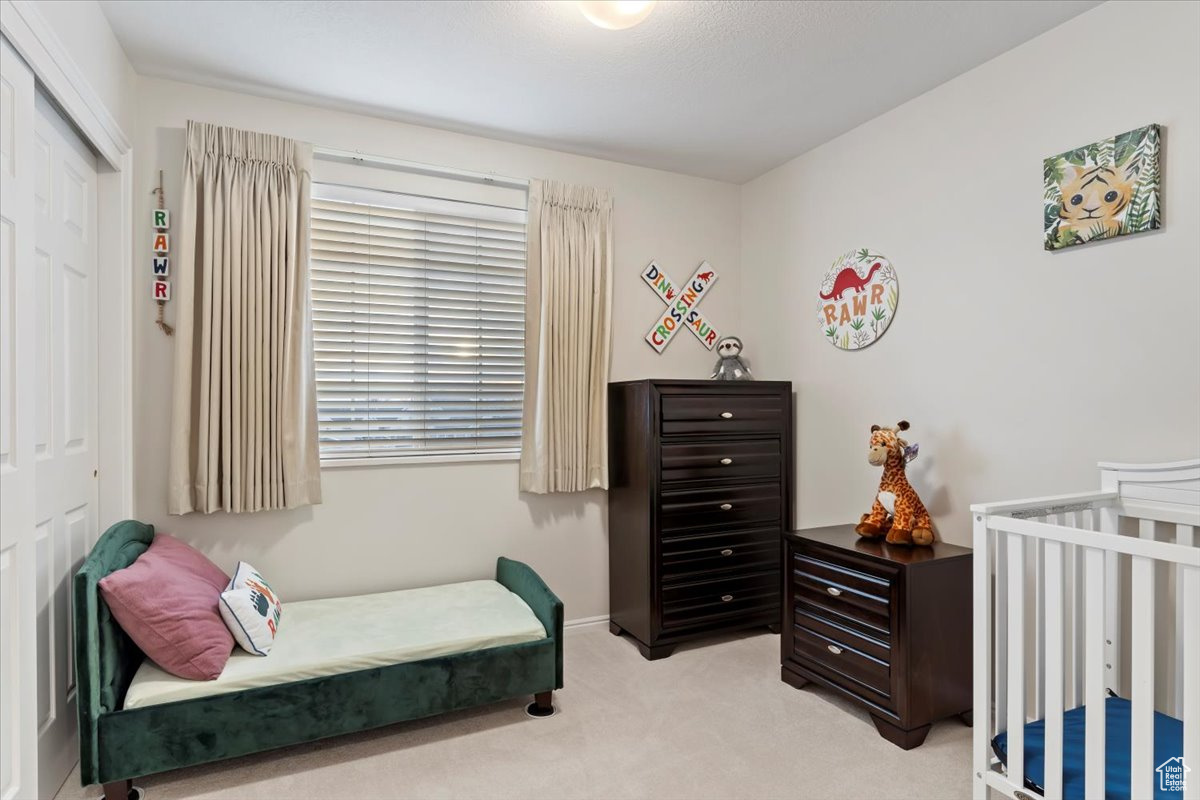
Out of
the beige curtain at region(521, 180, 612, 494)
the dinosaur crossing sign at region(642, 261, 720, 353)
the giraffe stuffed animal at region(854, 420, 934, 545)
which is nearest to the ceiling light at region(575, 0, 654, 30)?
the beige curtain at region(521, 180, 612, 494)

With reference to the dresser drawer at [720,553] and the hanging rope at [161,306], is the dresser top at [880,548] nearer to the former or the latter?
the dresser drawer at [720,553]

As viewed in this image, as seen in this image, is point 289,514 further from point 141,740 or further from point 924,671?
point 924,671

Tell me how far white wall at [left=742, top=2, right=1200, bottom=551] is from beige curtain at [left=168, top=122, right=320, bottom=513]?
2.47 metres

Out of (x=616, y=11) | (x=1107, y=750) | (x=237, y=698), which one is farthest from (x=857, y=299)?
(x=237, y=698)

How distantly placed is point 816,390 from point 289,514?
2.61 meters

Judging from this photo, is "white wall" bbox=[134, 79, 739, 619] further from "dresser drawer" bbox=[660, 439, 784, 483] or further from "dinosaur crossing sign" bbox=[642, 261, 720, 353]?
"dresser drawer" bbox=[660, 439, 784, 483]

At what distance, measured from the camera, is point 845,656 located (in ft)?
8.04

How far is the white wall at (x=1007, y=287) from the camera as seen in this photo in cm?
197

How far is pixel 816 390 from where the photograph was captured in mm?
3344

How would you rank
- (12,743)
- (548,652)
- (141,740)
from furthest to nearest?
1. (548,652)
2. (141,740)
3. (12,743)

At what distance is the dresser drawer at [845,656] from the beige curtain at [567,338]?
122cm

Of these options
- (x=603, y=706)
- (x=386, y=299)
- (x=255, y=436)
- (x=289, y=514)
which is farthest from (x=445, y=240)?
(x=603, y=706)

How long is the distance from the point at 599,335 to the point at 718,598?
1453mm

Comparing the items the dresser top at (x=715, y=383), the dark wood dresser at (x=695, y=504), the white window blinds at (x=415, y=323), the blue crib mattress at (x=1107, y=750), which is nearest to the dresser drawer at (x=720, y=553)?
the dark wood dresser at (x=695, y=504)
